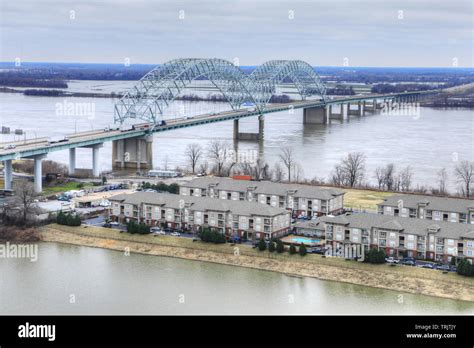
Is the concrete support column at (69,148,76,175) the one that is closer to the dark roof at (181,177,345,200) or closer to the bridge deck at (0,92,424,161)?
the bridge deck at (0,92,424,161)

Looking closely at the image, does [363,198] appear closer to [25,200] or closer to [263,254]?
[263,254]

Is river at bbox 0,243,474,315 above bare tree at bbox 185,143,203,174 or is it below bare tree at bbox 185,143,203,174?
below

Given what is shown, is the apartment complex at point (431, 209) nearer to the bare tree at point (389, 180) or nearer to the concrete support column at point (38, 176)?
the bare tree at point (389, 180)

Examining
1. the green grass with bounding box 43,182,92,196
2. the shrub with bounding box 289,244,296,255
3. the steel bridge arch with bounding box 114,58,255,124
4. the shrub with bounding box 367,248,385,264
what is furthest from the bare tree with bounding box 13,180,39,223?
the steel bridge arch with bounding box 114,58,255,124

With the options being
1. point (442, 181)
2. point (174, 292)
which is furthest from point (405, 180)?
point (174, 292)

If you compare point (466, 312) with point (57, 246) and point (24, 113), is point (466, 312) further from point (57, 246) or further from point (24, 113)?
point (24, 113)

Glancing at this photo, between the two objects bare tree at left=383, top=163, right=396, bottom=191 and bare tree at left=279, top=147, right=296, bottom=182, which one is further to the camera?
bare tree at left=279, top=147, right=296, bottom=182
